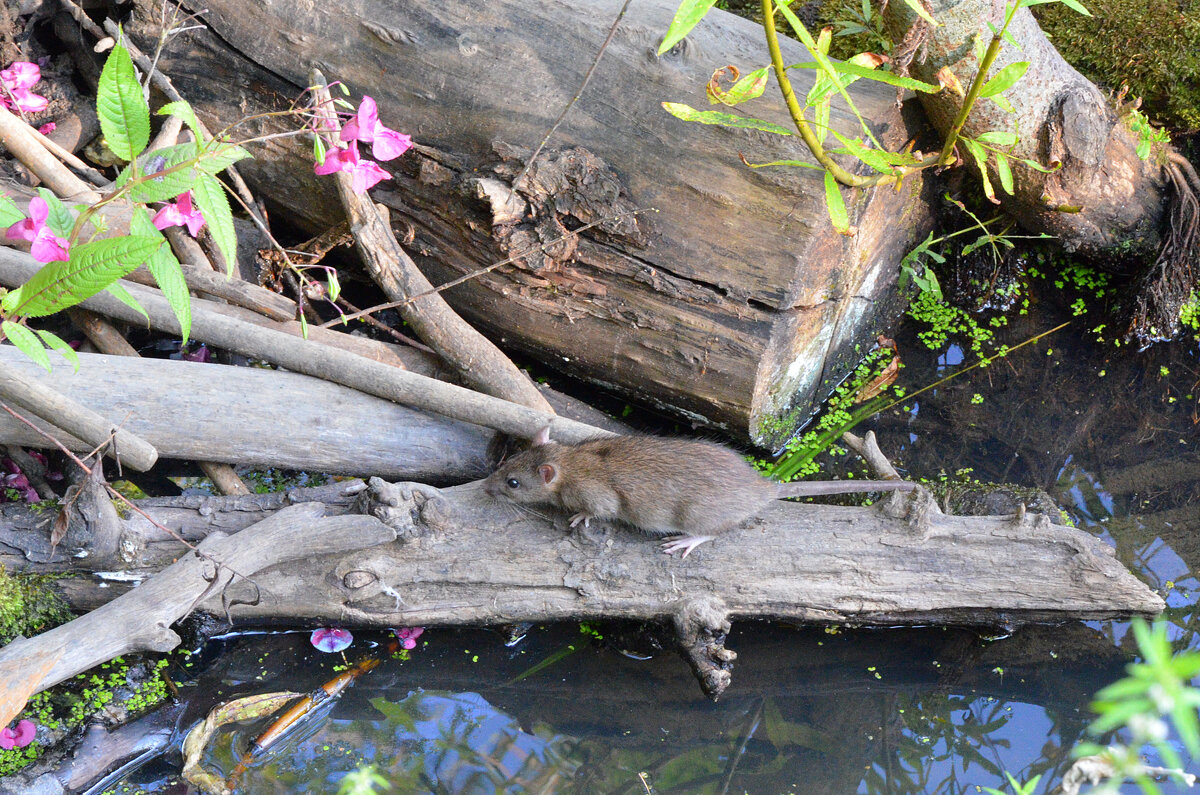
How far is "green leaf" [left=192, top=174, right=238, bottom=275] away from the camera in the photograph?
2027 millimetres

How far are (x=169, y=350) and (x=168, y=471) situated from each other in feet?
2.35

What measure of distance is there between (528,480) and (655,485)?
501mm

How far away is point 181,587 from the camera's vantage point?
124 inches

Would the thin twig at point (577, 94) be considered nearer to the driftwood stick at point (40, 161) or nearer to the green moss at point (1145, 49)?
the driftwood stick at point (40, 161)

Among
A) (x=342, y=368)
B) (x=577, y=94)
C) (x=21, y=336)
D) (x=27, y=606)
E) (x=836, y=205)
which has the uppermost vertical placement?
(x=836, y=205)

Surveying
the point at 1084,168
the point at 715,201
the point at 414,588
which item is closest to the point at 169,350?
the point at 414,588

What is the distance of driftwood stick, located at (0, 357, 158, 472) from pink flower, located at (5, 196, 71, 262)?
2.76ft

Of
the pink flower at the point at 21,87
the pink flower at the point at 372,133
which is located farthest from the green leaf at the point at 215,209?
the pink flower at the point at 21,87

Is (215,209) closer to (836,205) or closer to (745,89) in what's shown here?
(745,89)

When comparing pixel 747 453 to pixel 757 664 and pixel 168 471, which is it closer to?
pixel 757 664

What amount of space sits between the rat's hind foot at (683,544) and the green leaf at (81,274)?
2.14 m

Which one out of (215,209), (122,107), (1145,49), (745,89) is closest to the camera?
(122,107)

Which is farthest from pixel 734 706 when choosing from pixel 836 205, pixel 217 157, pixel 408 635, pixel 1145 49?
pixel 1145 49

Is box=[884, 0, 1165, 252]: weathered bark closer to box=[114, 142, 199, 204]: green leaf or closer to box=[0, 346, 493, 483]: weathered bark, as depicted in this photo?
box=[0, 346, 493, 483]: weathered bark
